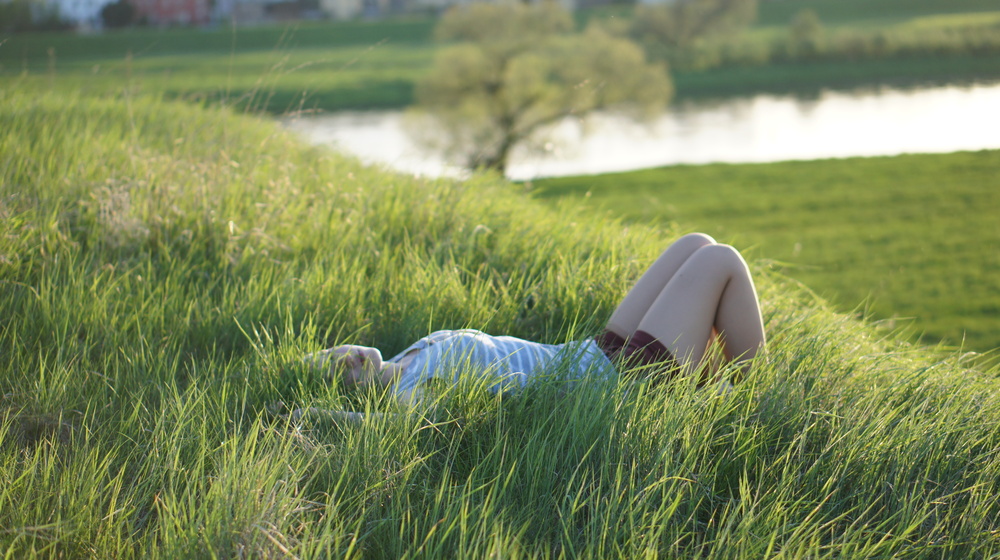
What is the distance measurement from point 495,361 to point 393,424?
0.53 m

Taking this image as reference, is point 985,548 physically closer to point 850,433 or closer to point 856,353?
point 850,433

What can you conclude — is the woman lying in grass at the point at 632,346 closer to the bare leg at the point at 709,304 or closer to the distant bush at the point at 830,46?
the bare leg at the point at 709,304

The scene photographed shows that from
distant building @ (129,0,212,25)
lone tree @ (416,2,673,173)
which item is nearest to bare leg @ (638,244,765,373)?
distant building @ (129,0,212,25)

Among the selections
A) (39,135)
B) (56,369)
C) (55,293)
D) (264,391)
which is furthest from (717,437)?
(39,135)

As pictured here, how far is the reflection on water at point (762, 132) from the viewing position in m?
12.7

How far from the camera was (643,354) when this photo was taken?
2.54m

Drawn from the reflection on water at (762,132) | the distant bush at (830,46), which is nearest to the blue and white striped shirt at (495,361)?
the reflection on water at (762,132)

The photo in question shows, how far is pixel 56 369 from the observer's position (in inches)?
99.3

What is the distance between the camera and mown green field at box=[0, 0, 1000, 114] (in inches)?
580

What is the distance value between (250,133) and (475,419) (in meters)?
4.79

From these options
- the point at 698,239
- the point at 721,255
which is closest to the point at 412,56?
the point at 698,239

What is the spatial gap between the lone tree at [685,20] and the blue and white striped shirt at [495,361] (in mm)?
29748

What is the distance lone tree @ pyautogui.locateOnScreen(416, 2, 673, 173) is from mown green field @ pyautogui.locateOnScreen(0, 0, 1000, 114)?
2.16 m

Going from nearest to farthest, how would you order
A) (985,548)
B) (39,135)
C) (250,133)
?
1. (985,548)
2. (39,135)
3. (250,133)
